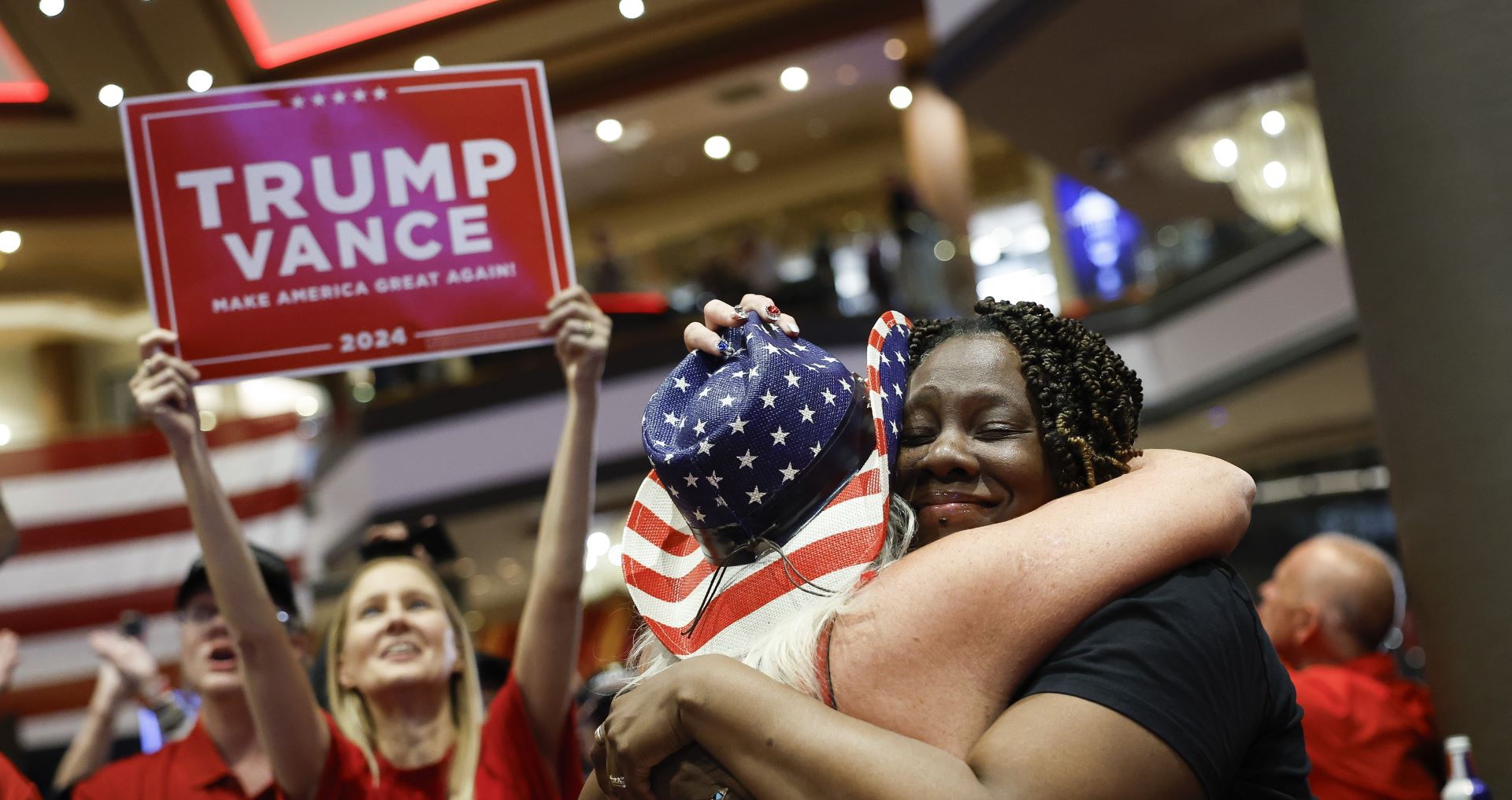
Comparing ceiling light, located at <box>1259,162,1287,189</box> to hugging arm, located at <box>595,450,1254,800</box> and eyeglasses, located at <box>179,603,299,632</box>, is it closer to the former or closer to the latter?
eyeglasses, located at <box>179,603,299,632</box>

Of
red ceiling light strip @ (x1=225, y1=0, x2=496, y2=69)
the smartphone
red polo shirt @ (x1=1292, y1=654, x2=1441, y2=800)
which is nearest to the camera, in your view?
red polo shirt @ (x1=1292, y1=654, x2=1441, y2=800)

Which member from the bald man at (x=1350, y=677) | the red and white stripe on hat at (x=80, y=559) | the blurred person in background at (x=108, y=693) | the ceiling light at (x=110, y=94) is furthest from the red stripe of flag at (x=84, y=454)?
the bald man at (x=1350, y=677)

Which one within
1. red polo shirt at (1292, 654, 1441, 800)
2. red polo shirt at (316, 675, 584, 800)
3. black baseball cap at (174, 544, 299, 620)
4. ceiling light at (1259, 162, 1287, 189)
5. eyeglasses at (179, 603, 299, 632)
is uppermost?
ceiling light at (1259, 162, 1287, 189)

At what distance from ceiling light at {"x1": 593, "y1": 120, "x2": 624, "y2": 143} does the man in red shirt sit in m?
11.6

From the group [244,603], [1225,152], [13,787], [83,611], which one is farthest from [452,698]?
[83,611]

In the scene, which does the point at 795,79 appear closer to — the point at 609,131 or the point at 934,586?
the point at 609,131

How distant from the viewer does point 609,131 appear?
14.7 metres

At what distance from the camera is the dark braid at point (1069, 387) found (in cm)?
144

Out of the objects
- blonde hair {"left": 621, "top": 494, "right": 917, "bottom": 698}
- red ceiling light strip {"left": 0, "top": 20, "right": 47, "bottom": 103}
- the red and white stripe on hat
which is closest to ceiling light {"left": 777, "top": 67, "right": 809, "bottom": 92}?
the red and white stripe on hat

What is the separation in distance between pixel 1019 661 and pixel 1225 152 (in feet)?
21.1

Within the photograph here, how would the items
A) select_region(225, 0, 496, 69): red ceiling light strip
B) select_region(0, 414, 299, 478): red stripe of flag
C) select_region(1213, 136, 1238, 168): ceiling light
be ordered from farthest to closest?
select_region(0, 414, 299, 478): red stripe of flag, select_region(1213, 136, 1238, 168): ceiling light, select_region(225, 0, 496, 69): red ceiling light strip

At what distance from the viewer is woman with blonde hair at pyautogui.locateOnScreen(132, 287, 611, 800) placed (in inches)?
92.0

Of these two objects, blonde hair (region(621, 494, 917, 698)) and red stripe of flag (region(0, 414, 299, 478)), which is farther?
red stripe of flag (region(0, 414, 299, 478))

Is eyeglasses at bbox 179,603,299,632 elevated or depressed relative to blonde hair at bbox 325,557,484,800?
elevated
